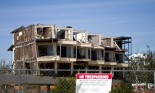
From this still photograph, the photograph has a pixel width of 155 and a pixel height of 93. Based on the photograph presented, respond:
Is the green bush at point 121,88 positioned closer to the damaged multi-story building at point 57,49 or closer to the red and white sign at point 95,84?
the red and white sign at point 95,84

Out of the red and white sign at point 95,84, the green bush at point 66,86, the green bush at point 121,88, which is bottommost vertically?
the green bush at point 121,88

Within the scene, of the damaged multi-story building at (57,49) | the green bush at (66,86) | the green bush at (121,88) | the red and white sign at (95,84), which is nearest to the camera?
the red and white sign at (95,84)

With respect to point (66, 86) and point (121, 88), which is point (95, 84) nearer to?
point (66, 86)

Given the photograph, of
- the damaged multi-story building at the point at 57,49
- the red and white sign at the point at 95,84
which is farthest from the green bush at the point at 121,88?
the damaged multi-story building at the point at 57,49

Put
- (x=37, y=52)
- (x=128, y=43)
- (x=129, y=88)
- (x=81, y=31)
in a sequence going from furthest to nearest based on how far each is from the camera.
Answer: (x=128, y=43)
(x=81, y=31)
(x=37, y=52)
(x=129, y=88)

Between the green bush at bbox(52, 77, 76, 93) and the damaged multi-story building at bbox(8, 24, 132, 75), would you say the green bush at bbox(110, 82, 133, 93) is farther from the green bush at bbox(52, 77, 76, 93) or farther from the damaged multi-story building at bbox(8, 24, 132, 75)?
the damaged multi-story building at bbox(8, 24, 132, 75)

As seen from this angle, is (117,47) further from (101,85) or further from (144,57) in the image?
(101,85)

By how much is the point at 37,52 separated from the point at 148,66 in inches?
742

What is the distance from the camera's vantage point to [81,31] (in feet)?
222

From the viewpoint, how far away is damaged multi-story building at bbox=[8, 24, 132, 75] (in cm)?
5875

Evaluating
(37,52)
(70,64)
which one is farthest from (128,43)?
(37,52)

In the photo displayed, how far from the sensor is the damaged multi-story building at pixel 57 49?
193 feet

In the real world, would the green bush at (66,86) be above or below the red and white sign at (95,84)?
below

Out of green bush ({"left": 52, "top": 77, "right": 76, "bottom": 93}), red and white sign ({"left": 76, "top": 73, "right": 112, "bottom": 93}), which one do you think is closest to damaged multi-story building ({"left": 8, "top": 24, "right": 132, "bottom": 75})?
green bush ({"left": 52, "top": 77, "right": 76, "bottom": 93})
